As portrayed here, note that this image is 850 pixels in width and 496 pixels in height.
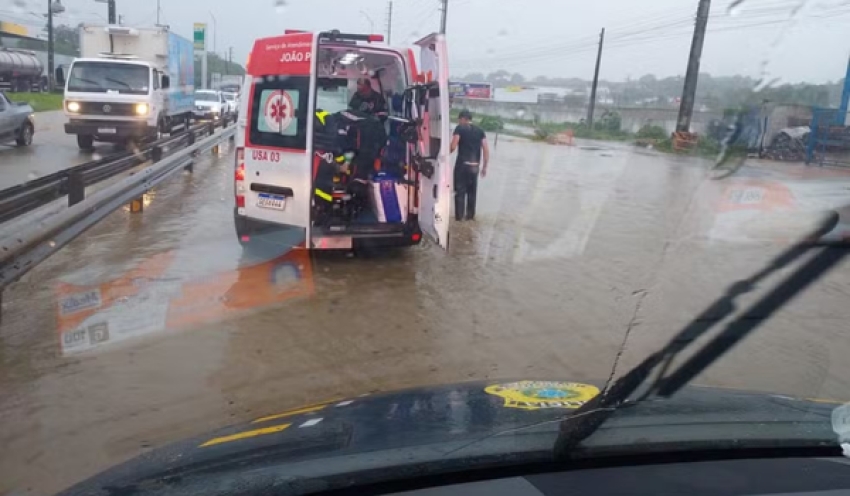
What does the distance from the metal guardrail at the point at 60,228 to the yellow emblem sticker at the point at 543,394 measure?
336 cm

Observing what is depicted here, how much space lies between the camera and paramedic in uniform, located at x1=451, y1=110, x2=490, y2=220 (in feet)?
35.9

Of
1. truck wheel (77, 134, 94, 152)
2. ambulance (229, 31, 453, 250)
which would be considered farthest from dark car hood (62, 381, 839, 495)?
truck wheel (77, 134, 94, 152)

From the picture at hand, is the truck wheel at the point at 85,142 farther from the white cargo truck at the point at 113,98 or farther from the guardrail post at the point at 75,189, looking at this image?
the guardrail post at the point at 75,189

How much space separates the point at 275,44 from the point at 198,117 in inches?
847

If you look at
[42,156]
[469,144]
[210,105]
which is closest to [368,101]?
[469,144]

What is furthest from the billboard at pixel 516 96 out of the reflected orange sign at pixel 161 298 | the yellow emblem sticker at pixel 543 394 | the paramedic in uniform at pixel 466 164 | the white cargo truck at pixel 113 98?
the yellow emblem sticker at pixel 543 394

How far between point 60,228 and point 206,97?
2582 centimetres

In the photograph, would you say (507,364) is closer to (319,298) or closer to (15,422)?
(319,298)

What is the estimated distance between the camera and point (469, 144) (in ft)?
35.9

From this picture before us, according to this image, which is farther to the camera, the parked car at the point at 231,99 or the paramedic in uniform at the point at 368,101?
the parked car at the point at 231,99

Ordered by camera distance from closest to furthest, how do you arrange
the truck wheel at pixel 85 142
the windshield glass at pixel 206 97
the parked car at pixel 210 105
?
the truck wheel at pixel 85 142 → the parked car at pixel 210 105 → the windshield glass at pixel 206 97

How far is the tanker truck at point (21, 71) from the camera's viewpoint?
3302 cm

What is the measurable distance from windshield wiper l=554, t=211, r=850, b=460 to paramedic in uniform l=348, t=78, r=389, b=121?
21.4ft

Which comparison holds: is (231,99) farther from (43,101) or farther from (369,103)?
(369,103)
